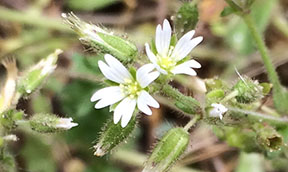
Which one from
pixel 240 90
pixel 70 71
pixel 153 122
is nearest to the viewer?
pixel 240 90

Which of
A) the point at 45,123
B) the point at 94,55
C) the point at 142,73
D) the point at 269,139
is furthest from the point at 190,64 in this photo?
the point at 94,55

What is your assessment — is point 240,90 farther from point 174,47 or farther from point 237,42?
point 237,42

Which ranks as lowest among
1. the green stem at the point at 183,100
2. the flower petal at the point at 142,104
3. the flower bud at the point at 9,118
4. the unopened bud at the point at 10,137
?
the green stem at the point at 183,100

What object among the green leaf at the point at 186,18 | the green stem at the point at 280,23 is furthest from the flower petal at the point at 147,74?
the green stem at the point at 280,23

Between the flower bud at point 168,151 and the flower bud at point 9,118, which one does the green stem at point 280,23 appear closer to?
the flower bud at point 168,151

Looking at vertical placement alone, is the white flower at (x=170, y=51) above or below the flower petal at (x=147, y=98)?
above

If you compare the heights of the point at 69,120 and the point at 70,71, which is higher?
the point at 70,71

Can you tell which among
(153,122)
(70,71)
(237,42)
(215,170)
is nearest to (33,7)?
(70,71)
